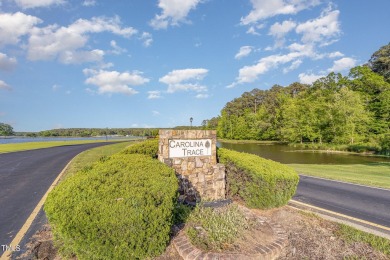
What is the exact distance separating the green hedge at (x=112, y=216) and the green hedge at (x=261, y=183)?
2.74 metres

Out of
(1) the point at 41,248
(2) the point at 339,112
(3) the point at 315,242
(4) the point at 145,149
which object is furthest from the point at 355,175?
(2) the point at 339,112

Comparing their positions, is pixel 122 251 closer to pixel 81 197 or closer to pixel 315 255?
pixel 81 197

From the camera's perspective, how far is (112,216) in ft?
9.79

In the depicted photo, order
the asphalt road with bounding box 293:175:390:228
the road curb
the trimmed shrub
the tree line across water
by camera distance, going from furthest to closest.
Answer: the tree line across water → the trimmed shrub → the asphalt road with bounding box 293:175:390:228 → the road curb

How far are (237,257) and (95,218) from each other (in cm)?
210

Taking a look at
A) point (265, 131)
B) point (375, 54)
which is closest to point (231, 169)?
point (265, 131)

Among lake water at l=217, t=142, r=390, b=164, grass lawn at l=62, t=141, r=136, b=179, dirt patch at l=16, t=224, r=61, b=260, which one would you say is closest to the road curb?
dirt patch at l=16, t=224, r=61, b=260

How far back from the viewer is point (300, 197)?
7.93 m

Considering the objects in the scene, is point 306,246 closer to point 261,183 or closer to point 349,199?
point 261,183

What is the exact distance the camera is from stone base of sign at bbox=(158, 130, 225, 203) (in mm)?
6148

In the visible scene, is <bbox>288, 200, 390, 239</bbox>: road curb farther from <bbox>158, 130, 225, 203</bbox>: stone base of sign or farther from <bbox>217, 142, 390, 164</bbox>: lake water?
<bbox>217, 142, 390, 164</bbox>: lake water

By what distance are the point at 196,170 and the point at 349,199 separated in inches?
219

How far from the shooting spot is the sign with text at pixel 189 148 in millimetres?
6211

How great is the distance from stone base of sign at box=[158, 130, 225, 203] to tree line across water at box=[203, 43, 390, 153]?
31377mm
